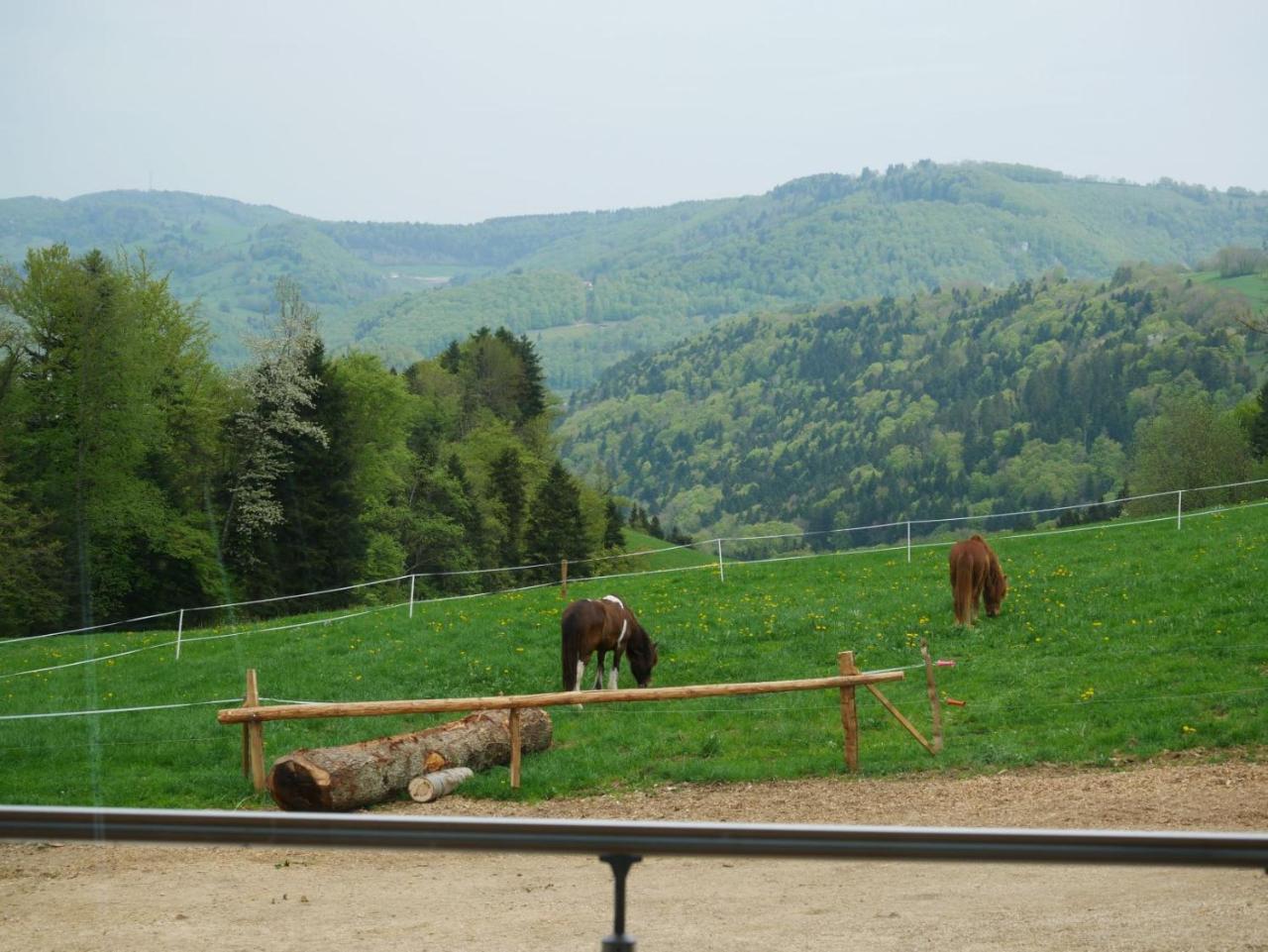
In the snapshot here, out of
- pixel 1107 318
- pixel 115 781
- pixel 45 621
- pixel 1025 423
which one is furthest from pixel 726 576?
pixel 1107 318

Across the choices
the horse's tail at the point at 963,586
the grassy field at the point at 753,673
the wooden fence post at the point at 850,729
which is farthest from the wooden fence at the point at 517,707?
the horse's tail at the point at 963,586

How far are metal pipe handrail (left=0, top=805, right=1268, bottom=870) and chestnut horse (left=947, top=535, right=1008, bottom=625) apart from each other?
54.1ft

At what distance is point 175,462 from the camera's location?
39188 mm

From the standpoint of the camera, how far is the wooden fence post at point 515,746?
12.5 meters

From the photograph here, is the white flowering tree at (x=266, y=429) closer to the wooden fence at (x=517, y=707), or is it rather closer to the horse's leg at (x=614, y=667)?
the horse's leg at (x=614, y=667)

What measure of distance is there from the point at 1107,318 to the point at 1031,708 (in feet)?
525

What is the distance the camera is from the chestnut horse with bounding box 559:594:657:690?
54.2ft

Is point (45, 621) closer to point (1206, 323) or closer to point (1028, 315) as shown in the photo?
point (1206, 323)

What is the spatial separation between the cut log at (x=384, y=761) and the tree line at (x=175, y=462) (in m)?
22.8

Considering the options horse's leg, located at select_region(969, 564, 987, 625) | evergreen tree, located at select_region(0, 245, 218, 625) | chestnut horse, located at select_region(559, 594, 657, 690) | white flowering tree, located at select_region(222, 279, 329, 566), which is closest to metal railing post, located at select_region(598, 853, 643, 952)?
chestnut horse, located at select_region(559, 594, 657, 690)

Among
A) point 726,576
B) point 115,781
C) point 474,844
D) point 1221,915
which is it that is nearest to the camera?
point 474,844

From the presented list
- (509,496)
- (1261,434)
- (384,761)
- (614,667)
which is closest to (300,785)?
(384,761)

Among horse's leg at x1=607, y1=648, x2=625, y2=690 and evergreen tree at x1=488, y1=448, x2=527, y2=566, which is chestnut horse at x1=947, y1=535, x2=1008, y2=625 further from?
evergreen tree at x1=488, y1=448, x2=527, y2=566

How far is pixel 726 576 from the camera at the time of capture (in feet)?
85.9
